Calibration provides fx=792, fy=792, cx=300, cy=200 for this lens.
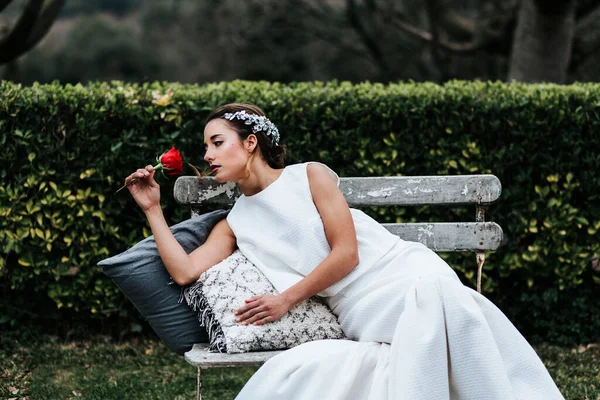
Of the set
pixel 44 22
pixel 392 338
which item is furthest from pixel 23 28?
pixel 392 338

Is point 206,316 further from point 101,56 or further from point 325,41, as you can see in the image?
point 101,56

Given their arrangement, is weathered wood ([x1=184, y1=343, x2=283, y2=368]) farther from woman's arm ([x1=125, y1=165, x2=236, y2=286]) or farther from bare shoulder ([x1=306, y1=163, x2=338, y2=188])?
bare shoulder ([x1=306, y1=163, x2=338, y2=188])

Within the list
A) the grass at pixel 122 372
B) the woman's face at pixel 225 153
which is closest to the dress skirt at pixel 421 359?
the woman's face at pixel 225 153

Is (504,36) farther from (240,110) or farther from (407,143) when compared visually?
(240,110)

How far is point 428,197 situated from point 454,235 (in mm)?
235

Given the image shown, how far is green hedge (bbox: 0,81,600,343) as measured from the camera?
16.4ft

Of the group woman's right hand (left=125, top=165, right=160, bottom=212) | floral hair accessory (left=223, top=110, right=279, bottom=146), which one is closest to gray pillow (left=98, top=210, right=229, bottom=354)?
woman's right hand (left=125, top=165, right=160, bottom=212)

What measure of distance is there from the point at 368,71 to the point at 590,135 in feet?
40.6

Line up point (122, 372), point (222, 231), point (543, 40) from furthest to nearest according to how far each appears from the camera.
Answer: point (543, 40) < point (122, 372) < point (222, 231)

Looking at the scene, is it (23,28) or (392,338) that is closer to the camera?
(392,338)

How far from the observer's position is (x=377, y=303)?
11.1 ft

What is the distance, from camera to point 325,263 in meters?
3.44

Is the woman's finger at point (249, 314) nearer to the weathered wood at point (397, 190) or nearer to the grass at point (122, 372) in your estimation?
the weathered wood at point (397, 190)

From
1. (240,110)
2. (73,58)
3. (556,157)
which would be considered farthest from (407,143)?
(73,58)
